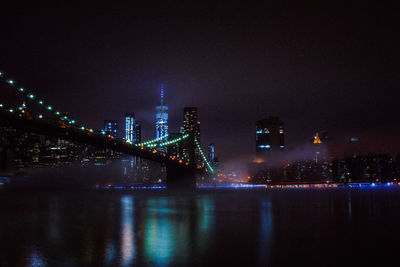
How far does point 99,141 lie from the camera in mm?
44125

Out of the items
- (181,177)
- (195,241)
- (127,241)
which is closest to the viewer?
(127,241)

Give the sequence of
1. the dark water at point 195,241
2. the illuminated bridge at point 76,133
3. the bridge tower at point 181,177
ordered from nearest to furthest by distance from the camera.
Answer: the dark water at point 195,241
the illuminated bridge at point 76,133
the bridge tower at point 181,177

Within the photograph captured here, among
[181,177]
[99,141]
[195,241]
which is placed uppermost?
[99,141]

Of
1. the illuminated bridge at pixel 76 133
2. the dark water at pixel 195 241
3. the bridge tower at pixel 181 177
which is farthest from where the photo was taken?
the bridge tower at pixel 181 177

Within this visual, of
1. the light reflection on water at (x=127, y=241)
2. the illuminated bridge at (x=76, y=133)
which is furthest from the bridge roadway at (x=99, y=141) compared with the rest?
the light reflection on water at (x=127, y=241)

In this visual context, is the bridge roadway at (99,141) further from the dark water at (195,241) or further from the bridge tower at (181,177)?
the dark water at (195,241)

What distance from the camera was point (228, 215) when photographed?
79.2 feet

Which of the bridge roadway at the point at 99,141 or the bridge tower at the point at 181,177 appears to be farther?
the bridge tower at the point at 181,177

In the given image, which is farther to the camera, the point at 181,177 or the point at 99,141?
the point at 181,177

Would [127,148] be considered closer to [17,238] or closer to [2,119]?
[2,119]

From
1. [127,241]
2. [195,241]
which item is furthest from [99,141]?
[195,241]

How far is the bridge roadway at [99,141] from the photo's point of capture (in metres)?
34.4

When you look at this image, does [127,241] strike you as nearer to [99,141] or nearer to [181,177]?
[99,141]

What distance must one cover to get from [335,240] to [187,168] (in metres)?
46.5
